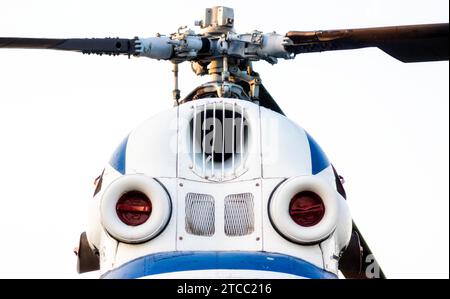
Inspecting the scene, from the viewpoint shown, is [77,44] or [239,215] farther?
[77,44]

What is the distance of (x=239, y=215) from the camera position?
10820mm

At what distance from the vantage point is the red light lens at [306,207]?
10.7 m

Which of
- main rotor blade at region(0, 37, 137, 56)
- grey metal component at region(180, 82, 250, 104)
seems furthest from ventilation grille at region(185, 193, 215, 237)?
main rotor blade at region(0, 37, 137, 56)

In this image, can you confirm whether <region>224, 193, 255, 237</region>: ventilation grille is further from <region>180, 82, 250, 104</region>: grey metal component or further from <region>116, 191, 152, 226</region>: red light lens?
<region>180, 82, 250, 104</region>: grey metal component

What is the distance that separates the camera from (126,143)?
11.5m

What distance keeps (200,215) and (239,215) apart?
0.34 metres

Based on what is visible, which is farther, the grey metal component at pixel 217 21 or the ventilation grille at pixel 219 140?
the grey metal component at pixel 217 21

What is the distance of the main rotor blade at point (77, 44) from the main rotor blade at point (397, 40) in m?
1.89

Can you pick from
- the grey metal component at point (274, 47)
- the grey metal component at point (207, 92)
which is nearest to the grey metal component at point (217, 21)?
the grey metal component at point (274, 47)

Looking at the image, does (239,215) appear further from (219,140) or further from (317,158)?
(317,158)

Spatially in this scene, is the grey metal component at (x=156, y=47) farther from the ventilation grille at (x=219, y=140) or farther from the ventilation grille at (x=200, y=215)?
the ventilation grille at (x=200, y=215)

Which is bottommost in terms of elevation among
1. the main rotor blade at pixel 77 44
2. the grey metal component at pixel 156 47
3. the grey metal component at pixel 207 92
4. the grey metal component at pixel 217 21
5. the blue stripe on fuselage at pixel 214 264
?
the blue stripe on fuselage at pixel 214 264

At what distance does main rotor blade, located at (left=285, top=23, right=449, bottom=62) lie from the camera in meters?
11.5

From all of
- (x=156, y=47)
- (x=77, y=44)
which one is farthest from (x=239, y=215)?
(x=156, y=47)
